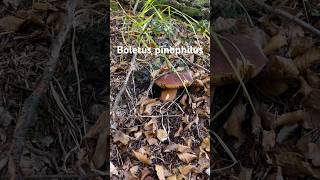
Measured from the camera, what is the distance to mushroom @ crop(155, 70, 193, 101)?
103cm

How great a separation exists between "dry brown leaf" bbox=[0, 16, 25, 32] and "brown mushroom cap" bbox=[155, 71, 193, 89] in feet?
1.07

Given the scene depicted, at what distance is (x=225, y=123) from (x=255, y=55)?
0.47 ft

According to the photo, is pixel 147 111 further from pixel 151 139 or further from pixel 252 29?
pixel 252 29

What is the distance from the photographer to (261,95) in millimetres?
1041

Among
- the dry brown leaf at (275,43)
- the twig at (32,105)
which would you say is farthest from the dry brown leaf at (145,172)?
the dry brown leaf at (275,43)

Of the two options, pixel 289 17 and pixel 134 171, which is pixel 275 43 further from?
pixel 134 171

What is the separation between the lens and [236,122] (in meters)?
1.00

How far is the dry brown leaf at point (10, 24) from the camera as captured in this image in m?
1.12

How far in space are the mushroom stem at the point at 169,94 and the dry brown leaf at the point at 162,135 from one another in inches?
2.6

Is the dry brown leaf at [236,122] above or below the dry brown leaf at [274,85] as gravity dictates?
below

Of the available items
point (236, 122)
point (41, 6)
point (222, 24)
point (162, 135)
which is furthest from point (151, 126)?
point (41, 6)

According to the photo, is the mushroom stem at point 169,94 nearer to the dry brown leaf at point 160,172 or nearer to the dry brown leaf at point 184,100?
the dry brown leaf at point 184,100

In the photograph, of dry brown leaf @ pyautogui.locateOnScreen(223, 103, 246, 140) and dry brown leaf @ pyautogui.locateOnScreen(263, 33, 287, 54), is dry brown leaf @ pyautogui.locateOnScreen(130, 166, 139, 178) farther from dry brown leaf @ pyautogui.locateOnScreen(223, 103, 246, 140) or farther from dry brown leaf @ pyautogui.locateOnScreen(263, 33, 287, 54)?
dry brown leaf @ pyautogui.locateOnScreen(263, 33, 287, 54)

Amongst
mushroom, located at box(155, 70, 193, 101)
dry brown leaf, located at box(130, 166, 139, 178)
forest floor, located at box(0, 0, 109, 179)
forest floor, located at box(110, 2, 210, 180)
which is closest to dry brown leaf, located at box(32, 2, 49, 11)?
forest floor, located at box(0, 0, 109, 179)
